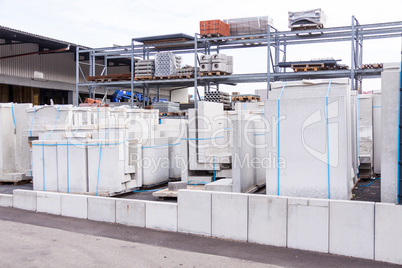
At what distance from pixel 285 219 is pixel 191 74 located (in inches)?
583

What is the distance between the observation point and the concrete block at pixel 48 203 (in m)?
8.14

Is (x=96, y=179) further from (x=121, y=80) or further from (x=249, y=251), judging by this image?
(x=121, y=80)

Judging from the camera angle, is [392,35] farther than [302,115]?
Yes

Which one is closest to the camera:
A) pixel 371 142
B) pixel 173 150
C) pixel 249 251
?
pixel 249 251

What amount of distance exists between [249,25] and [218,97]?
12.8 ft

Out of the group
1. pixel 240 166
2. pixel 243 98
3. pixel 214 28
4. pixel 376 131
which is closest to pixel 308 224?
pixel 240 166

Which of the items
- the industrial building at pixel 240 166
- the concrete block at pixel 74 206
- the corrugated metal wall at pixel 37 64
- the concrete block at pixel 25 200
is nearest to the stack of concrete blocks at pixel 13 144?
the industrial building at pixel 240 166

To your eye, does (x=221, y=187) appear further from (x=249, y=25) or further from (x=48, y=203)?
(x=249, y=25)

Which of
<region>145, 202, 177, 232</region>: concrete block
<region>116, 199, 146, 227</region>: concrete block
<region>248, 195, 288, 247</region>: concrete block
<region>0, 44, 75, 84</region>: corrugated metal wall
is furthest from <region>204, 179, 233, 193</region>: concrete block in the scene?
<region>0, 44, 75, 84</region>: corrugated metal wall

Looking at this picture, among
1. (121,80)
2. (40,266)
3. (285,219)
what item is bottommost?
(40,266)

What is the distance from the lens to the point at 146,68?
822 inches

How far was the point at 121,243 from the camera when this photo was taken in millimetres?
6227

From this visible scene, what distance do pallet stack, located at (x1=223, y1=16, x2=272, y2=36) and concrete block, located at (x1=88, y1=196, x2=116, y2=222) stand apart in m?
14.2

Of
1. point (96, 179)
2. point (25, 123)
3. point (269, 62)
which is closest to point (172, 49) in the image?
point (269, 62)
